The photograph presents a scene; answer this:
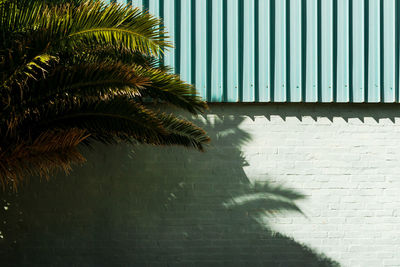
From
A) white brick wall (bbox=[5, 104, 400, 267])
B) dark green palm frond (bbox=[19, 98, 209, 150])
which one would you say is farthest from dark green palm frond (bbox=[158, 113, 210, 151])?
white brick wall (bbox=[5, 104, 400, 267])

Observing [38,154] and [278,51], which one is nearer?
[38,154]

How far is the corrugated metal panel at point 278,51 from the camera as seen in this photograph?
5.95 metres

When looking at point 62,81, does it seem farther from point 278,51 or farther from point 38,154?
point 278,51

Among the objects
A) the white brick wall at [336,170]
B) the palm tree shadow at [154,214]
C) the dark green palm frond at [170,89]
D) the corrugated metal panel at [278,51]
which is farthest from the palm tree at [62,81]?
the white brick wall at [336,170]

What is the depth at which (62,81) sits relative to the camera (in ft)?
13.3

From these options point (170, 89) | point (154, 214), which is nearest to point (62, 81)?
point (170, 89)

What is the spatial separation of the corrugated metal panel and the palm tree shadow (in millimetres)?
770

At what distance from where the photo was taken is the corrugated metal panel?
5.95 m

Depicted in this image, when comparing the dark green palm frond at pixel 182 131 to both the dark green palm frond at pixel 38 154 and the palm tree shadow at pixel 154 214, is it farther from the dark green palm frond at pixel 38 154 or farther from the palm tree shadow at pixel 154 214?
the dark green palm frond at pixel 38 154

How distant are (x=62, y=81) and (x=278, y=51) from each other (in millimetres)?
3020

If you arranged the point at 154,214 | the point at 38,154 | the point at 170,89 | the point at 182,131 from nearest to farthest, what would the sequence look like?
the point at 38,154 < the point at 170,89 < the point at 182,131 < the point at 154,214

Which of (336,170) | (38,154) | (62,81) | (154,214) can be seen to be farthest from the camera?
(336,170)

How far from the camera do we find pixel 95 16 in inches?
154

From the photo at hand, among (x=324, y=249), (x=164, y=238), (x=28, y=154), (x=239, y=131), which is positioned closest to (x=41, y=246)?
(x=164, y=238)
